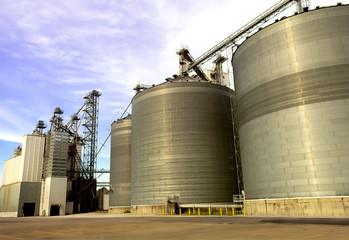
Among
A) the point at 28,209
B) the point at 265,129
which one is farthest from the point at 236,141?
the point at 28,209

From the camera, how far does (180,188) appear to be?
156 ft

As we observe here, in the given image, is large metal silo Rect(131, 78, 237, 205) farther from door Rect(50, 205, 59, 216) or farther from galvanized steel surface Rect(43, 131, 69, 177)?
door Rect(50, 205, 59, 216)

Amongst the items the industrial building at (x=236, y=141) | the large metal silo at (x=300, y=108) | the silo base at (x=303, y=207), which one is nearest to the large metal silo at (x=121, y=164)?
the industrial building at (x=236, y=141)

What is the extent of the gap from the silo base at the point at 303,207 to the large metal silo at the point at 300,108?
0.61 metres

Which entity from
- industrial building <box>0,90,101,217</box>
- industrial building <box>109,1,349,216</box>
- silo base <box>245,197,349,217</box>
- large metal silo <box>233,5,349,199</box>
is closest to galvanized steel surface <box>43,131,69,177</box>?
industrial building <box>0,90,101,217</box>

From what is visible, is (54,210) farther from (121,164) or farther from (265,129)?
(265,129)

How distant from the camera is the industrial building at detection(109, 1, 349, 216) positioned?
2934cm

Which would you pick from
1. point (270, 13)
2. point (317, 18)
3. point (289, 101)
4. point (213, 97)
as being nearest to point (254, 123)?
point (289, 101)

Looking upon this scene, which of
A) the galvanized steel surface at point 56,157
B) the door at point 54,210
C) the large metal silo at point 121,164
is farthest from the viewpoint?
the galvanized steel surface at point 56,157

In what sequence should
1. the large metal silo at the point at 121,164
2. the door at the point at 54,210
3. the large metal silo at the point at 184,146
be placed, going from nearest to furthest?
the large metal silo at the point at 184,146, the large metal silo at the point at 121,164, the door at the point at 54,210

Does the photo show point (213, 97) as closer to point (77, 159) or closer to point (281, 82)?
point (281, 82)

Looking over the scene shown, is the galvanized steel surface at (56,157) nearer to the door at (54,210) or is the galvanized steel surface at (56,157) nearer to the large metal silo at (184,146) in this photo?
the door at (54,210)

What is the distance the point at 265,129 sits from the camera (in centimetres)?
3453

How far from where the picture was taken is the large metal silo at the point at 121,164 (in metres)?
66.4
